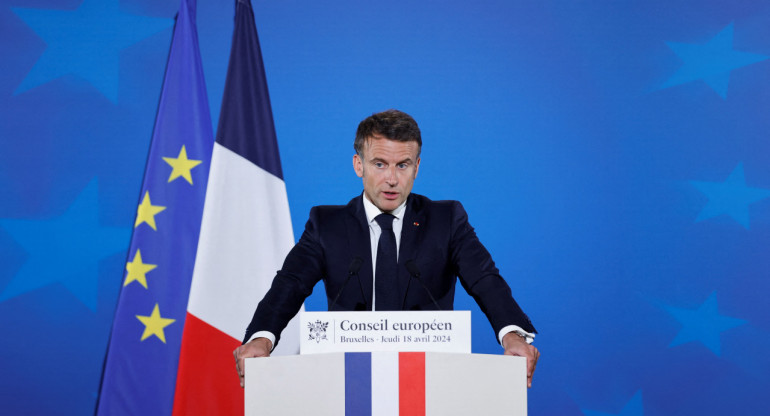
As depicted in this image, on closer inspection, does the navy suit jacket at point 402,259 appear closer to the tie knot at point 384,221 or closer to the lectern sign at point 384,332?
the tie knot at point 384,221

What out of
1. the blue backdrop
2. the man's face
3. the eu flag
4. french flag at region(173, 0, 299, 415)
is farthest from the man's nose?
the eu flag

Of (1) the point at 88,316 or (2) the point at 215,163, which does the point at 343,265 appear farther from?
(1) the point at 88,316

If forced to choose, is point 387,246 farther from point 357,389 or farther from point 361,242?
point 357,389

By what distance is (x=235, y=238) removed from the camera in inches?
124

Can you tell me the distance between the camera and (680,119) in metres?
3.64

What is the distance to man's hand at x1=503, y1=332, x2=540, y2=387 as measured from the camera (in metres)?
1.54

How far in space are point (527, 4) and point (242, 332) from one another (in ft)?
8.41

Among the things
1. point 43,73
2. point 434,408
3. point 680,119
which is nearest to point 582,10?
point 680,119

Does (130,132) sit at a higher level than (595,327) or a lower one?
→ higher

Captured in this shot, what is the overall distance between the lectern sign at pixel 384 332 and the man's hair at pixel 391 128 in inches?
31.2

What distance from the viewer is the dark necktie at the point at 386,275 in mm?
2076

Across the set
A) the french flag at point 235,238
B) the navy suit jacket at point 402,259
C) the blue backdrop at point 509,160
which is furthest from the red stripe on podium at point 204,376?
the navy suit jacket at point 402,259

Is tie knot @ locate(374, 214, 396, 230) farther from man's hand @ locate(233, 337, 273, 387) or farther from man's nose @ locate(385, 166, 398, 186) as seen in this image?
man's hand @ locate(233, 337, 273, 387)

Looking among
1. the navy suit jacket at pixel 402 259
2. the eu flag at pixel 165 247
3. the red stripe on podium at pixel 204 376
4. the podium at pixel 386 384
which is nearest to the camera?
the podium at pixel 386 384
